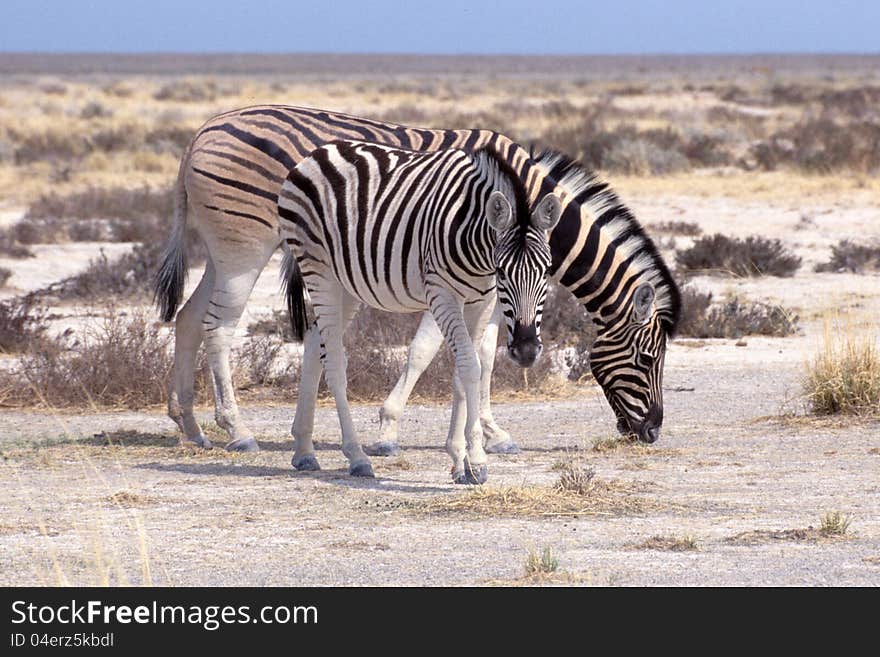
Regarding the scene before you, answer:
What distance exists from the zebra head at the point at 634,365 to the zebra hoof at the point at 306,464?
1.72 m

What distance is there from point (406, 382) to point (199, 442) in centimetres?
143

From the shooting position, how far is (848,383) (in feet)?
32.1

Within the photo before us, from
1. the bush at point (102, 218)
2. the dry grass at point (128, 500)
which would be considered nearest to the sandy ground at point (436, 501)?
the dry grass at point (128, 500)

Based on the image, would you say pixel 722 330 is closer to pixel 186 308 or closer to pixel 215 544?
pixel 186 308

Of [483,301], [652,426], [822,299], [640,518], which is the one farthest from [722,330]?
[640,518]

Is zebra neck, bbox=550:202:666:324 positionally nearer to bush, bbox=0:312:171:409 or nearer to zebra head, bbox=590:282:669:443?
zebra head, bbox=590:282:669:443

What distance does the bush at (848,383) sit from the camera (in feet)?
32.0

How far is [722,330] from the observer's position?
533 inches

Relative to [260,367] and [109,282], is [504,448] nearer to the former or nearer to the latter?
[260,367]

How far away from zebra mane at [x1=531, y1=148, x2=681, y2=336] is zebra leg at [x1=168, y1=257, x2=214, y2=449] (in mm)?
2396

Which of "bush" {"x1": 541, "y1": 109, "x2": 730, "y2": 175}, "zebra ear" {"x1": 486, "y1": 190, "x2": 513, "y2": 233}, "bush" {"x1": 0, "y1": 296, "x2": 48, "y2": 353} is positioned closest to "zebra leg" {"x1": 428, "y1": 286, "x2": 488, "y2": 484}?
"zebra ear" {"x1": 486, "y1": 190, "x2": 513, "y2": 233}

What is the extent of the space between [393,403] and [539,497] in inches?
72.4

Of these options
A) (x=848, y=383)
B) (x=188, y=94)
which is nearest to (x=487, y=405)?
(x=848, y=383)

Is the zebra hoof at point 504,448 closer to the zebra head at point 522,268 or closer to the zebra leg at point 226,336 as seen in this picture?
the zebra leg at point 226,336
